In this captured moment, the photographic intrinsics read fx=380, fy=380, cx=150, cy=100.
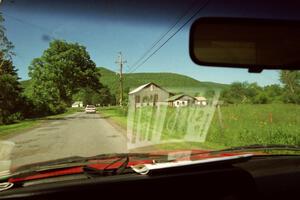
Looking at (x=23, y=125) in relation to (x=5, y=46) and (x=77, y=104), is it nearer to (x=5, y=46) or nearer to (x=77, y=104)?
(x=77, y=104)

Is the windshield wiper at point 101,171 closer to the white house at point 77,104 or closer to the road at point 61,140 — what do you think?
the road at point 61,140

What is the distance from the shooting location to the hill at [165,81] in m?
3.21

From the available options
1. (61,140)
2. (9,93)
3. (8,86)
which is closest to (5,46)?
(8,86)

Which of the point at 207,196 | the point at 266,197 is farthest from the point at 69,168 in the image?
the point at 266,197

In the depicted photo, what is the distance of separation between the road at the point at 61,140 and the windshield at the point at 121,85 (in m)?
0.02

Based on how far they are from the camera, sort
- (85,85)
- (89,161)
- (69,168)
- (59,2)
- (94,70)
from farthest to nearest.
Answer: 1. (85,85)
2. (94,70)
3. (89,161)
4. (69,168)
5. (59,2)

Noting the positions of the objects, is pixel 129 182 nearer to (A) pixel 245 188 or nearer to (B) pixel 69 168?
(B) pixel 69 168

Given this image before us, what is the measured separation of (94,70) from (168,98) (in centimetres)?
73

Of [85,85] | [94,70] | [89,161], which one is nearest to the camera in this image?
[89,161]

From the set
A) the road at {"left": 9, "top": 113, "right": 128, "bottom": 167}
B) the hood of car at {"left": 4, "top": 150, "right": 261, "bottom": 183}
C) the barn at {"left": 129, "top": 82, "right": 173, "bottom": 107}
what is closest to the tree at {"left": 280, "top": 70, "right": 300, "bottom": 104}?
the hood of car at {"left": 4, "top": 150, "right": 261, "bottom": 183}

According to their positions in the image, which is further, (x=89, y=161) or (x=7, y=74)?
(x=89, y=161)

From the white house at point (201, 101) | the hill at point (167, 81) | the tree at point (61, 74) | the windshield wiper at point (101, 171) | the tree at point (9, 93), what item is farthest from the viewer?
the white house at point (201, 101)

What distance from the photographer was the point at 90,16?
8.82 ft

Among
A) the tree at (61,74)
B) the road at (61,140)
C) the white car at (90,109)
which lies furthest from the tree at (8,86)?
the white car at (90,109)
